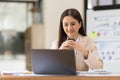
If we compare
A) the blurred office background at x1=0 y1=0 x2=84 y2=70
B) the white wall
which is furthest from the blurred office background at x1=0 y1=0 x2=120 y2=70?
the white wall

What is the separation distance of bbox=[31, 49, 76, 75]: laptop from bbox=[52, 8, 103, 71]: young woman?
0.30 m

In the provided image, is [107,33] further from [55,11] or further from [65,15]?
[65,15]

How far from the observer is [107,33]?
3.63 meters

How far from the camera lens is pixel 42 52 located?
1.75 metres

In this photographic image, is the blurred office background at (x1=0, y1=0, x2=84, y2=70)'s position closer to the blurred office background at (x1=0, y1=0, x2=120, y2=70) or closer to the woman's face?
the blurred office background at (x1=0, y1=0, x2=120, y2=70)

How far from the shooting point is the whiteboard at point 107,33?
11.7ft

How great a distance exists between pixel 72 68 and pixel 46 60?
164 mm

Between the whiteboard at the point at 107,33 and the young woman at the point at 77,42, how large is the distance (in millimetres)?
1254

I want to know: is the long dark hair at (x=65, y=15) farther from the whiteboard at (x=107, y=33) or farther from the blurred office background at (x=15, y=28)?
the blurred office background at (x=15, y=28)

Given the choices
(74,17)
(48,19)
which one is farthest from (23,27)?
(74,17)

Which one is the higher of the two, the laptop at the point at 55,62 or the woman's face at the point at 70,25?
the woman's face at the point at 70,25

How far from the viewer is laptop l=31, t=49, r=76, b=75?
171 centimetres

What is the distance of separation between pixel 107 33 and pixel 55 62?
2003 mm

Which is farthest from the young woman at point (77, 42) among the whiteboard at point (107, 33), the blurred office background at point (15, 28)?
the blurred office background at point (15, 28)
